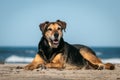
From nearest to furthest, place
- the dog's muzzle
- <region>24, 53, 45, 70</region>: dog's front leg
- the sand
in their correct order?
the sand
the dog's muzzle
<region>24, 53, 45, 70</region>: dog's front leg

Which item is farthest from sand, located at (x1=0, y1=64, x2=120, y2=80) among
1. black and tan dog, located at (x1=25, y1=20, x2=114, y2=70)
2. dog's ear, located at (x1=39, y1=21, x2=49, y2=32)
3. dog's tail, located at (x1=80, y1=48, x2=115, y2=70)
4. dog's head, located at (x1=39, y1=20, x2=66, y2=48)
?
dog's tail, located at (x1=80, y1=48, x2=115, y2=70)

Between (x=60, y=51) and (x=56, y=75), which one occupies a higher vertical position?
(x=60, y=51)

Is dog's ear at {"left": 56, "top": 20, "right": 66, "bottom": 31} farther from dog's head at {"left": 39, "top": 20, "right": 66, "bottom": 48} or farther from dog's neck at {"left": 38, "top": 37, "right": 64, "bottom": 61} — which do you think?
dog's neck at {"left": 38, "top": 37, "right": 64, "bottom": 61}

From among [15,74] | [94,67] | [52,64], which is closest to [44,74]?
[15,74]

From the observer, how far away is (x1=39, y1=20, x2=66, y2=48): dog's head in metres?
15.3

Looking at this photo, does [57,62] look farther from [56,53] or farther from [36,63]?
[36,63]

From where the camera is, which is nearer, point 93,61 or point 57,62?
point 57,62

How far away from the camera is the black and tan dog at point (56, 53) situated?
50.8 feet

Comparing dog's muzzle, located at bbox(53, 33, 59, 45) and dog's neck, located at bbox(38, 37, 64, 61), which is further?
dog's neck, located at bbox(38, 37, 64, 61)

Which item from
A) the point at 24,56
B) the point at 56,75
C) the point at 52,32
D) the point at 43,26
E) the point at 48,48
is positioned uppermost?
the point at 24,56

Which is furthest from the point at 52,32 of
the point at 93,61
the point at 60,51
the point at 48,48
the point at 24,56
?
the point at 24,56

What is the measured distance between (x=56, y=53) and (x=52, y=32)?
76 cm

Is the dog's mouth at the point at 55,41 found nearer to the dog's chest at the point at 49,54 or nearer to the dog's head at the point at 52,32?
the dog's head at the point at 52,32

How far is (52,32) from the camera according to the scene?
15352 mm
